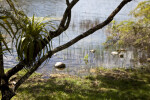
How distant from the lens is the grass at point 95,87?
176 inches

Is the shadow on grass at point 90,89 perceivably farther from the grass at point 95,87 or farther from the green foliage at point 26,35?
the green foliage at point 26,35

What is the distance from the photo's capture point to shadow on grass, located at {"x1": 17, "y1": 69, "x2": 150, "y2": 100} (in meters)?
4.41

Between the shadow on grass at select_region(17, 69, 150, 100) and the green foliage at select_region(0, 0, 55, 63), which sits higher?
the green foliage at select_region(0, 0, 55, 63)

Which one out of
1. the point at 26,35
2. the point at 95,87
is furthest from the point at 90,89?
the point at 26,35

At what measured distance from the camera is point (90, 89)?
538 centimetres

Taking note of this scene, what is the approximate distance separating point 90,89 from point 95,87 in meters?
0.36

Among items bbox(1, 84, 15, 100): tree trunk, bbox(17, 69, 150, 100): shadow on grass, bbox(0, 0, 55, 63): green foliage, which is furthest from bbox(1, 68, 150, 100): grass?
bbox(0, 0, 55, 63): green foliage

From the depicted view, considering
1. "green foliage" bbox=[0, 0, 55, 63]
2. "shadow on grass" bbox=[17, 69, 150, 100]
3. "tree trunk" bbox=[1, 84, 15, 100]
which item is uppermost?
"green foliage" bbox=[0, 0, 55, 63]

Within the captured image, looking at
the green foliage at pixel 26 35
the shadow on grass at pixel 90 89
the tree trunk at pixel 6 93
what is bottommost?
the shadow on grass at pixel 90 89

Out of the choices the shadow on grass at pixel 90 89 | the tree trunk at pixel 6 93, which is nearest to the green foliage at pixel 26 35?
the tree trunk at pixel 6 93

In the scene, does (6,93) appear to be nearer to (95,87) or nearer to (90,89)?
(90,89)

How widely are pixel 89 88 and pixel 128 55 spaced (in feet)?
22.2

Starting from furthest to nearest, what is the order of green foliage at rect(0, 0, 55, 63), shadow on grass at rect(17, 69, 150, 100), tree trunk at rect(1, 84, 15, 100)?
shadow on grass at rect(17, 69, 150, 100) → tree trunk at rect(1, 84, 15, 100) → green foliage at rect(0, 0, 55, 63)

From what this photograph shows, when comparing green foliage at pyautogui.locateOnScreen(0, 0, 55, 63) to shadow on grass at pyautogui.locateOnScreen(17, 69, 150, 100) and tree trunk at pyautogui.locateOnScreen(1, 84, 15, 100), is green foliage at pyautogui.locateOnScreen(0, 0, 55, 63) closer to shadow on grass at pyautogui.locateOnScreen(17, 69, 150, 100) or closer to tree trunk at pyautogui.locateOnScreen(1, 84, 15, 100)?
tree trunk at pyautogui.locateOnScreen(1, 84, 15, 100)
